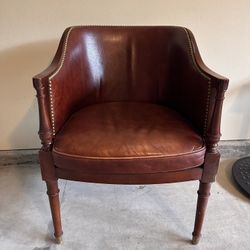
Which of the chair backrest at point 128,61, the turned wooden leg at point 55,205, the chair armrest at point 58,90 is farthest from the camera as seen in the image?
the chair backrest at point 128,61

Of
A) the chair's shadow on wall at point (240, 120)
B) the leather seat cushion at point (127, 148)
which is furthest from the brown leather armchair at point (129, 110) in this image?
the chair's shadow on wall at point (240, 120)

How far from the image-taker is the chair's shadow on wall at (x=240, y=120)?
1.56 m

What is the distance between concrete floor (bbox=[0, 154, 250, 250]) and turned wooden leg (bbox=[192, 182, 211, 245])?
48mm

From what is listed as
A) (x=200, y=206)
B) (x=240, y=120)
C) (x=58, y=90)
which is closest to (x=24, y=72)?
(x=58, y=90)

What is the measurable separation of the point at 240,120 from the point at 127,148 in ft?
3.45

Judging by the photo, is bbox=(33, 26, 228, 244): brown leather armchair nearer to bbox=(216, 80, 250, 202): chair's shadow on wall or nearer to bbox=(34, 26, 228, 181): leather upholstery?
bbox=(34, 26, 228, 181): leather upholstery

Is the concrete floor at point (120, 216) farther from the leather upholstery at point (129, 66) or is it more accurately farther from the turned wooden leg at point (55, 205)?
the leather upholstery at point (129, 66)

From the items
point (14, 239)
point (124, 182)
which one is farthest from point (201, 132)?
point (14, 239)

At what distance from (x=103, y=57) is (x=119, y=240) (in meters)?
0.83

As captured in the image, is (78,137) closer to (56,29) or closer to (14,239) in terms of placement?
(14,239)

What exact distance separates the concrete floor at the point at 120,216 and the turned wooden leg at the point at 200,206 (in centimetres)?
5

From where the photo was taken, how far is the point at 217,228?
1.24m

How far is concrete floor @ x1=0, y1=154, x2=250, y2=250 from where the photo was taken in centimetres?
116

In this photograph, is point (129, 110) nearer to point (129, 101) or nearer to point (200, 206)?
point (129, 101)
